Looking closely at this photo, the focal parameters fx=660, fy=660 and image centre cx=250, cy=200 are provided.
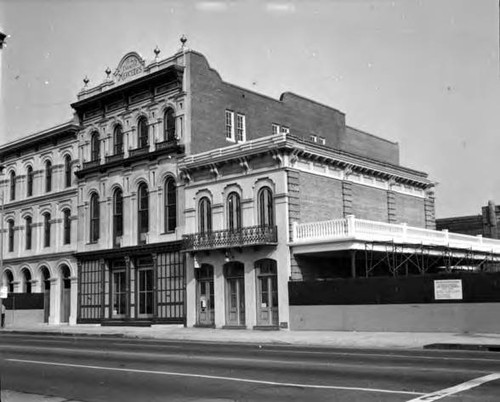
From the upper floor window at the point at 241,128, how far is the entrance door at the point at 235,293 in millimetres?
9326

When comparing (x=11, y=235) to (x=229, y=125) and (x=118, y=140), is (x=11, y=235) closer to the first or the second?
(x=118, y=140)

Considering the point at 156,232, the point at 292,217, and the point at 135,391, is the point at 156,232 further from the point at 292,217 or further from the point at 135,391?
the point at 135,391

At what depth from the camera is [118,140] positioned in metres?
39.1

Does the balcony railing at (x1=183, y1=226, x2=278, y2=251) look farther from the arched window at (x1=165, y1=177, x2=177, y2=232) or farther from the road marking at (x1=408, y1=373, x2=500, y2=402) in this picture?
the road marking at (x1=408, y1=373, x2=500, y2=402)

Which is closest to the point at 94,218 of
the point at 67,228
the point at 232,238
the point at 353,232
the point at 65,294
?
the point at 67,228

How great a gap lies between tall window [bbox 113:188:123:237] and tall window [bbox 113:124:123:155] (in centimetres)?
230

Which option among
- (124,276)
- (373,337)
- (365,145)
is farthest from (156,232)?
(365,145)

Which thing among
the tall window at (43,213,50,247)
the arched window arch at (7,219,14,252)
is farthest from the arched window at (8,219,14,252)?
the tall window at (43,213,50,247)

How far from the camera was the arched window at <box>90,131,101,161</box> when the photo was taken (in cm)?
4023

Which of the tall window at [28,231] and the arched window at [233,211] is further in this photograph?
the tall window at [28,231]

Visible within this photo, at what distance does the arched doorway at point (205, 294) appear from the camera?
3312cm

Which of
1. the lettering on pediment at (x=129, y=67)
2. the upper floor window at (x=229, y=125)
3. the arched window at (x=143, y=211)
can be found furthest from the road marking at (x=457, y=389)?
the lettering on pediment at (x=129, y=67)

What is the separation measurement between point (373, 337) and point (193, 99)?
17.3m

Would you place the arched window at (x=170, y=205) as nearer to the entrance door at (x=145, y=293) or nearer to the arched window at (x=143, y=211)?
the arched window at (x=143, y=211)
